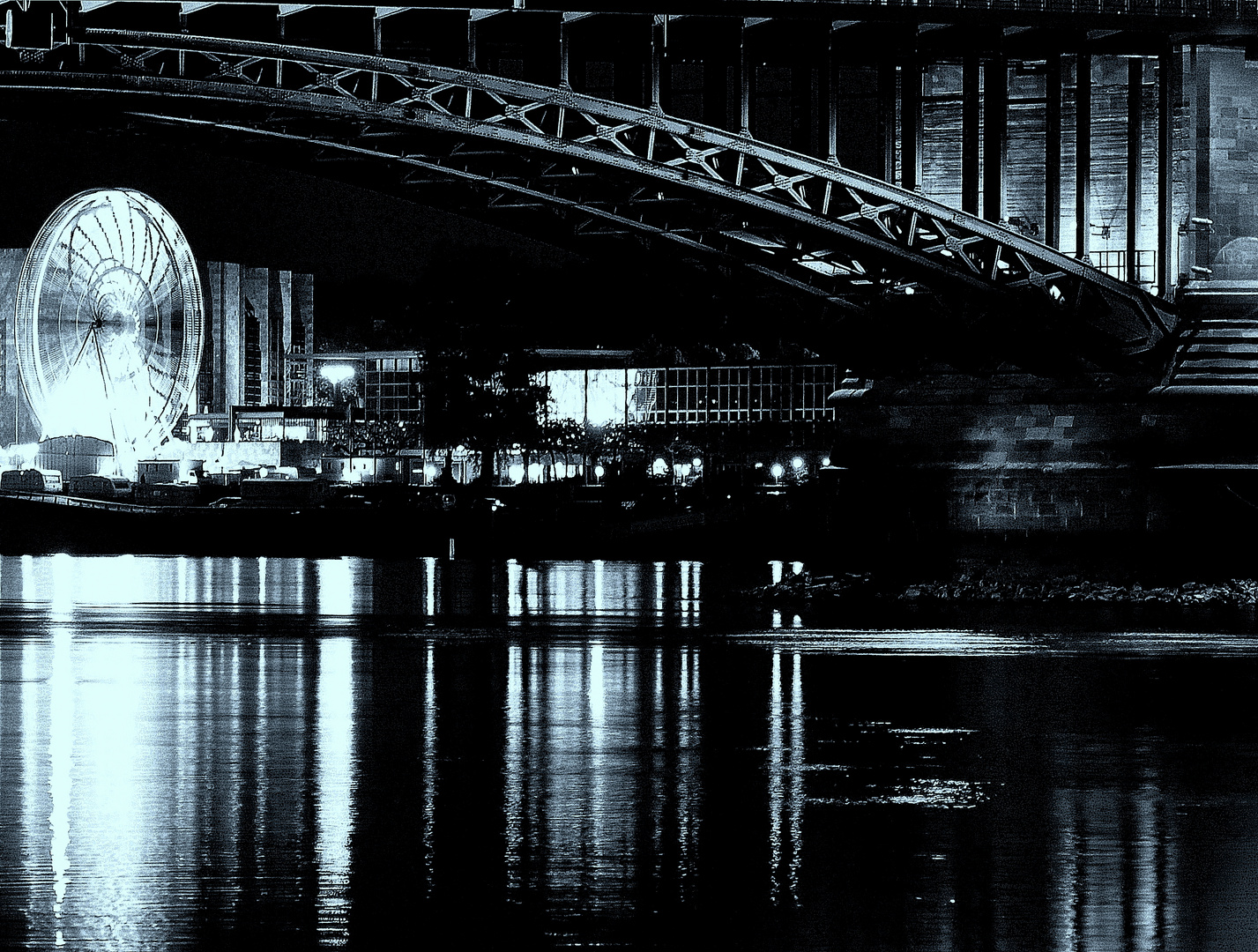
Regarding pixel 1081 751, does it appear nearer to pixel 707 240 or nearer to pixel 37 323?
pixel 707 240

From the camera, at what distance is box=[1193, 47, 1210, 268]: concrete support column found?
41.0 m

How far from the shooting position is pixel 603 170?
37531 mm

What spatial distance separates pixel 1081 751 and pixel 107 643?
12.9 m

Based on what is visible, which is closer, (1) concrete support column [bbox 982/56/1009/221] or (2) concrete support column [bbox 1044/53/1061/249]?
(2) concrete support column [bbox 1044/53/1061/249]

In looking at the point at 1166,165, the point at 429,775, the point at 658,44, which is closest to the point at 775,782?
the point at 429,775

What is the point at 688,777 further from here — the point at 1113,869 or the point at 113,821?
the point at 113,821

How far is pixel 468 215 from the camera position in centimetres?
4394

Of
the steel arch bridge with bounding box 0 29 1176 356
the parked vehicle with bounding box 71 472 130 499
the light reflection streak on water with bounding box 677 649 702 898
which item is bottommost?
the light reflection streak on water with bounding box 677 649 702 898

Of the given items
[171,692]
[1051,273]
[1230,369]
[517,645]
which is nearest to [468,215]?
[1051,273]

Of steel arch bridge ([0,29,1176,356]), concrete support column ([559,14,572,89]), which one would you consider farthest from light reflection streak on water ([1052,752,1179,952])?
concrete support column ([559,14,572,89])

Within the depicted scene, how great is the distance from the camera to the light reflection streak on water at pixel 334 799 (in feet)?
32.9

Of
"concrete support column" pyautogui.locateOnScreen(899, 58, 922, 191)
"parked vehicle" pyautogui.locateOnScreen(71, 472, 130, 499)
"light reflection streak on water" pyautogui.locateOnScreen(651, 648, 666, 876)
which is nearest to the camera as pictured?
"light reflection streak on water" pyautogui.locateOnScreen(651, 648, 666, 876)

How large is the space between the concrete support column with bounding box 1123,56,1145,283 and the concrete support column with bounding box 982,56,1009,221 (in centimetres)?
225

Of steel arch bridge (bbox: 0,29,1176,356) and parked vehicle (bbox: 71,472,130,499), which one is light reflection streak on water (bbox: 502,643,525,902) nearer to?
steel arch bridge (bbox: 0,29,1176,356)
